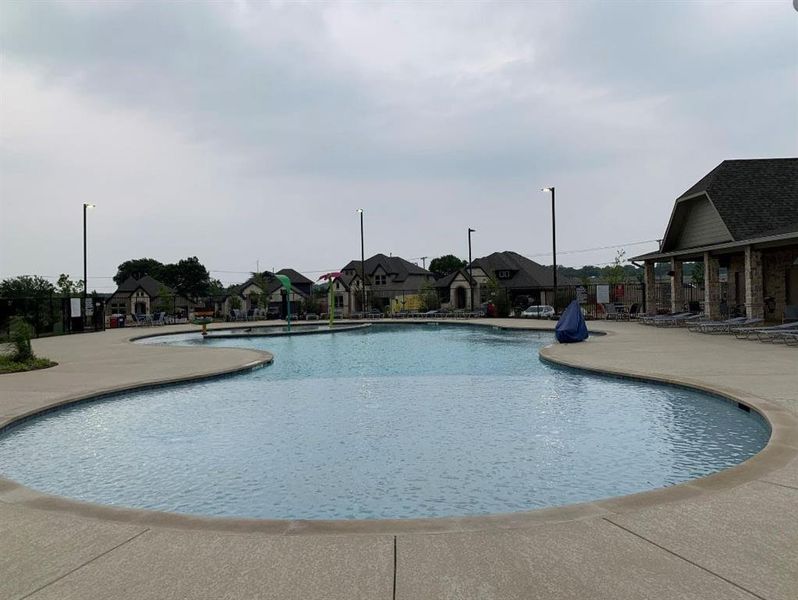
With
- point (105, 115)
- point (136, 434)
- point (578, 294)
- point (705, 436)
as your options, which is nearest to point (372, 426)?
point (136, 434)

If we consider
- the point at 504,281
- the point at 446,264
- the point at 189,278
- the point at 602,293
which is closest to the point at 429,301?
the point at 504,281

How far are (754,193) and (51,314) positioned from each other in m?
34.8

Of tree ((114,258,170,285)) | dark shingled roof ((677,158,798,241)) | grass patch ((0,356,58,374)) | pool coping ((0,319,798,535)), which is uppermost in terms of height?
tree ((114,258,170,285))

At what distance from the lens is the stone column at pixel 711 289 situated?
24484mm

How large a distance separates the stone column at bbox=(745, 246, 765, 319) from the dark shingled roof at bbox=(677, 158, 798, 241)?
73 cm

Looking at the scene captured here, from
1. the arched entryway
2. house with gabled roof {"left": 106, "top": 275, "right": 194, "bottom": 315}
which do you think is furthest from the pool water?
house with gabled roof {"left": 106, "top": 275, "right": 194, "bottom": 315}

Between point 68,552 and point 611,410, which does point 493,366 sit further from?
point 68,552

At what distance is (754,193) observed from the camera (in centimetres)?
2459

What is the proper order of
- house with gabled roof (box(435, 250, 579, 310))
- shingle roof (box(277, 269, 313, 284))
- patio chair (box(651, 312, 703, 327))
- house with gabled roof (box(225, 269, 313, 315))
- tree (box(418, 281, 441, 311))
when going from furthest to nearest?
shingle roof (box(277, 269, 313, 284)), house with gabled roof (box(225, 269, 313, 315)), house with gabled roof (box(435, 250, 579, 310)), tree (box(418, 281, 441, 311)), patio chair (box(651, 312, 703, 327))

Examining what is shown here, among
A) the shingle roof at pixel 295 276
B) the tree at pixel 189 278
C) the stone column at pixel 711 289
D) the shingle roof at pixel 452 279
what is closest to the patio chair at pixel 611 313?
the stone column at pixel 711 289

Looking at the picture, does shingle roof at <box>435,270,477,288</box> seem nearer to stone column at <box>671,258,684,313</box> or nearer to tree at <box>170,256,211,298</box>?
stone column at <box>671,258,684,313</box>

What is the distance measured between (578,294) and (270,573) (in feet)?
88.6

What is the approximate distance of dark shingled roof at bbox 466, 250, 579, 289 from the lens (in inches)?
2290

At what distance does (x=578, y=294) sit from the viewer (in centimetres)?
2850
